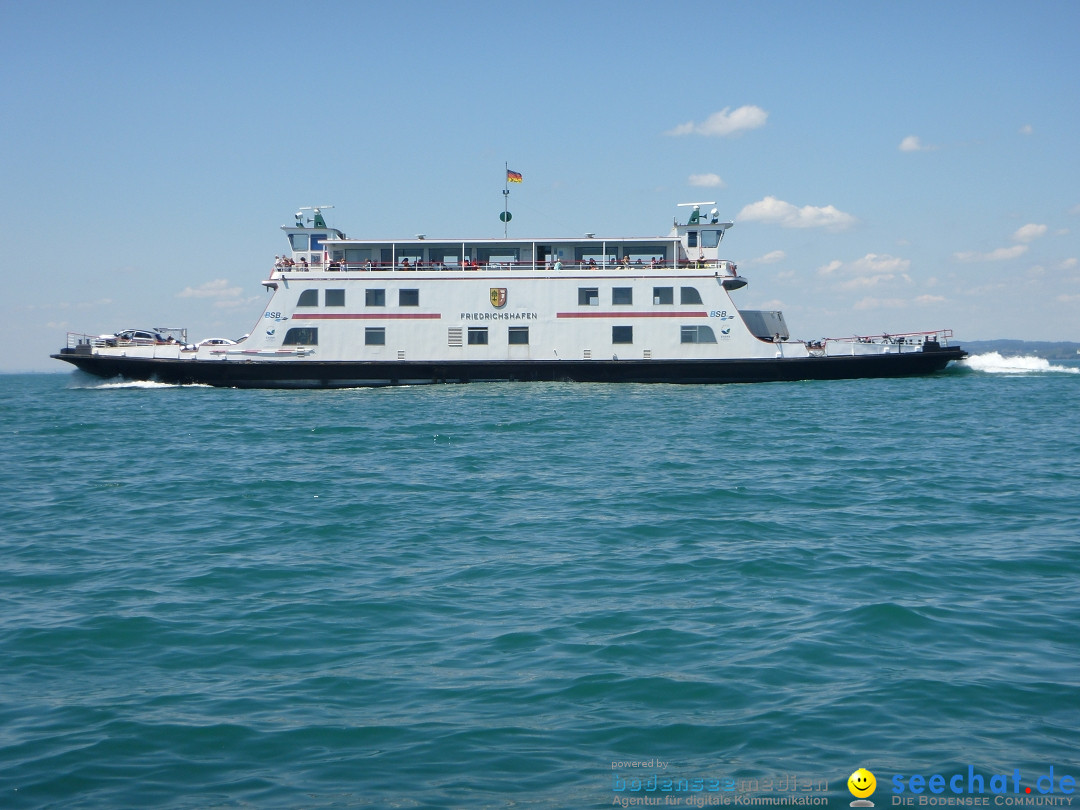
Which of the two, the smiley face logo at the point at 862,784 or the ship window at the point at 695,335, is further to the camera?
the ship window at the point at 695,335

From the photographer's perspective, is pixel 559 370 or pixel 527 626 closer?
pixel 527 626

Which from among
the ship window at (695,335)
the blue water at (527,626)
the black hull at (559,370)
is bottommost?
the blue water at (527,626)

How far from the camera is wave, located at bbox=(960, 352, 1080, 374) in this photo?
4175cm

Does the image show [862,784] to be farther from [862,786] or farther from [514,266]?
[514,266]

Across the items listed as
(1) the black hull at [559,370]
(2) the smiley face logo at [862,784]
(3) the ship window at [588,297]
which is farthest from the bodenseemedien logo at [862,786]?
(3) the ship window at [588,297]

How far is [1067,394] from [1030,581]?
92.6 feet

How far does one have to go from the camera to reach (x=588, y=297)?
116ft

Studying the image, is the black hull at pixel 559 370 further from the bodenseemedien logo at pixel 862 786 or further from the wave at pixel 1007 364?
the bodenseemedien logo at pixel 862 786

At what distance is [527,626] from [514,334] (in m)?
28.0

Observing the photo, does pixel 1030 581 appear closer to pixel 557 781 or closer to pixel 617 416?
pixel 557 781

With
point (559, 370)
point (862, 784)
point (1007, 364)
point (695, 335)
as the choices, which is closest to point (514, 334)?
point (559, 370)

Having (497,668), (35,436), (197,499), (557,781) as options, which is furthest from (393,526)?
(35,436)

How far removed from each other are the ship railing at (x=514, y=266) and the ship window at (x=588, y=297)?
2.76 ft

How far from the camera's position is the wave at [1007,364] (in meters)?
41.8
